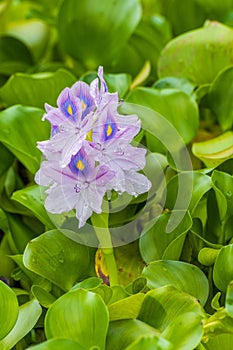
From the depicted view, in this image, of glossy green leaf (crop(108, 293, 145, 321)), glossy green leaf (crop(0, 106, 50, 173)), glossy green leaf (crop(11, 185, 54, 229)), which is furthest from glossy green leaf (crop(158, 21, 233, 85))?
glossy green leaf (crop(108, 293, 145, 321))

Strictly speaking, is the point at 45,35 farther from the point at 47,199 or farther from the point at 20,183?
the point at 47,199

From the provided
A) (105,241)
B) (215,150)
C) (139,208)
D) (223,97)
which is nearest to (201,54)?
(223,97)

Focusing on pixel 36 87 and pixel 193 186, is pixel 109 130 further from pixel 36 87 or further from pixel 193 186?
pixel 36 87

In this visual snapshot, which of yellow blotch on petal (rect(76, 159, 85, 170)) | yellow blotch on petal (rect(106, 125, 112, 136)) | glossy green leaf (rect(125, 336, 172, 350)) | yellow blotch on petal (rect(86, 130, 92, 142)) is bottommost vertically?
glossy green leaf (rect(125, 336, 172, 350))

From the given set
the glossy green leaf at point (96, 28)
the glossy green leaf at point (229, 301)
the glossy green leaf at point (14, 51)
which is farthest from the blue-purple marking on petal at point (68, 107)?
the glossy green leaf at point (14, 51)

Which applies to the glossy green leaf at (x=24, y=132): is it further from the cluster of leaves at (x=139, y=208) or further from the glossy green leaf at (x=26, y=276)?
the glossy green leaf at (x=26, y=276)

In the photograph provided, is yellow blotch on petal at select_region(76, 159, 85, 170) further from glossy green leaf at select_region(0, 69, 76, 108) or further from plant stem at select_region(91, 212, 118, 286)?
glossy green leaf at select_region(0, 69, 76, 108)

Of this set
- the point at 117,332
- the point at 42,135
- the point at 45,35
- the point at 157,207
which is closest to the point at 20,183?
the point at 42,135
